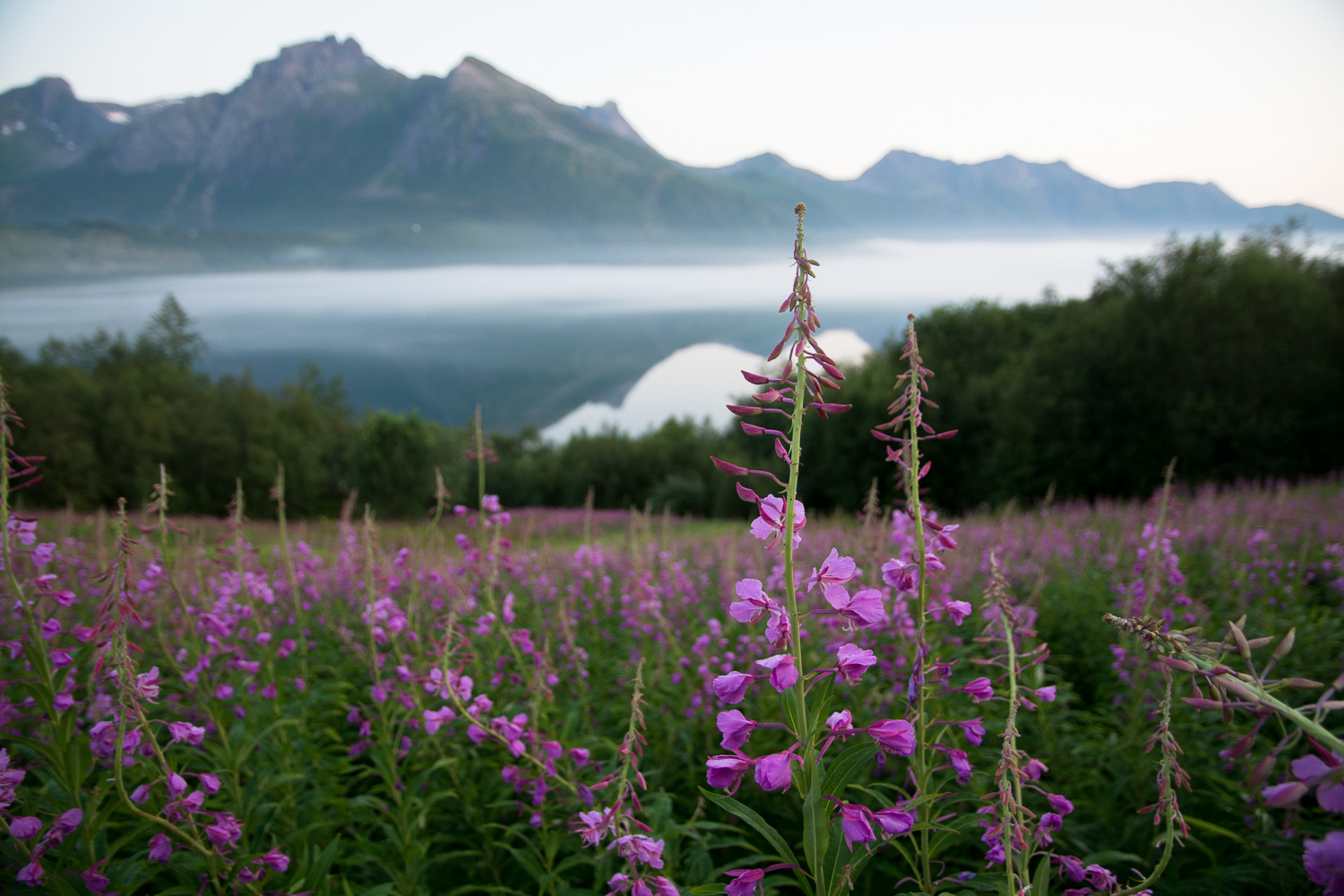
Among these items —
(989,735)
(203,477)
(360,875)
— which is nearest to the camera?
(360,875)

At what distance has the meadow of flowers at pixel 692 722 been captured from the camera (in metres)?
1.57

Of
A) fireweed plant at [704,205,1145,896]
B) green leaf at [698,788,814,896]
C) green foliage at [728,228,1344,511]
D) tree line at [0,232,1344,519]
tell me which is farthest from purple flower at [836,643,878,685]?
green foliage at [728,228,1344,511]

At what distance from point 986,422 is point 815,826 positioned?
134ft

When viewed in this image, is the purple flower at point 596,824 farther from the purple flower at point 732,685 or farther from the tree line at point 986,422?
the tree line at point 986,422

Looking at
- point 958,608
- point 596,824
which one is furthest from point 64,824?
point 958,608

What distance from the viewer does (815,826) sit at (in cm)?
150

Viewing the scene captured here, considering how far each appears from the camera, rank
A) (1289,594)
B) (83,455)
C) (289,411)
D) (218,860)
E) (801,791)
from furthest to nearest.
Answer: (289,411) → (83,455) → (1289,594) → (218,860) → (801,791)

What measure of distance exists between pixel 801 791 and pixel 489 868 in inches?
110

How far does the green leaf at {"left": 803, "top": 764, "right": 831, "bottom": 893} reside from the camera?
1.48 m

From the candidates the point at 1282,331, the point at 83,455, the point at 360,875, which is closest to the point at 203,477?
the point at 83,455

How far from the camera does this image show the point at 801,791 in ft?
4.94

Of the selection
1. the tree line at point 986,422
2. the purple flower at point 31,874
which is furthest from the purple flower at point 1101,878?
the tree line at point 986,422

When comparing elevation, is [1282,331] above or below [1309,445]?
above

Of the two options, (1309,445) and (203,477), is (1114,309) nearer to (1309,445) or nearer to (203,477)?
(1309,445)
